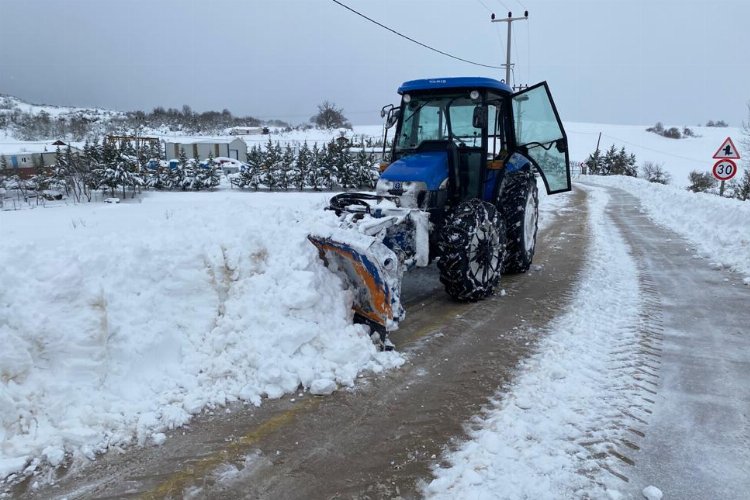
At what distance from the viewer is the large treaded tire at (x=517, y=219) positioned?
6.88 meters

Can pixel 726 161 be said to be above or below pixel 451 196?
above

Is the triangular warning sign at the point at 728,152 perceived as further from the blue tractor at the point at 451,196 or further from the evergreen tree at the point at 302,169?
the evergreen tree at the point at 302,169

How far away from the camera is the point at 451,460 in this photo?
9.23 feet

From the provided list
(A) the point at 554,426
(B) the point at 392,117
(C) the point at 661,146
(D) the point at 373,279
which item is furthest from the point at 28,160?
(C) the point at 661,146

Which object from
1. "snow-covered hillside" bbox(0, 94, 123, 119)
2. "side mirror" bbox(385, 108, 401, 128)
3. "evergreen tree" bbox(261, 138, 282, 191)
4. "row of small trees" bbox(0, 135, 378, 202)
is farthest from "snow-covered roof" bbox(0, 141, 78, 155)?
"snow-covered hillside" bbox(0, 94, 123, 119)

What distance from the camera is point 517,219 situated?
22.5 feet

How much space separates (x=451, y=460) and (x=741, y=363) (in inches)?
119

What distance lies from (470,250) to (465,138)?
1.76m

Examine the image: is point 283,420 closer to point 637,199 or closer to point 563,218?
point 563,218

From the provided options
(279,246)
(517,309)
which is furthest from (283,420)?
(517,309)

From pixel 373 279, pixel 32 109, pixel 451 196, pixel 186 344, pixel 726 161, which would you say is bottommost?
pixel 186 344

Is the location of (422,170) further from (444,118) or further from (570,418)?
(570,418)

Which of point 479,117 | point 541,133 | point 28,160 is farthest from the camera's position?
point 28,160

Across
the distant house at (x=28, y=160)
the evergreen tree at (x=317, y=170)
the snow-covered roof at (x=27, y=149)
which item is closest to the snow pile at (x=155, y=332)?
the evergreen tree at (x=317, y=170)
